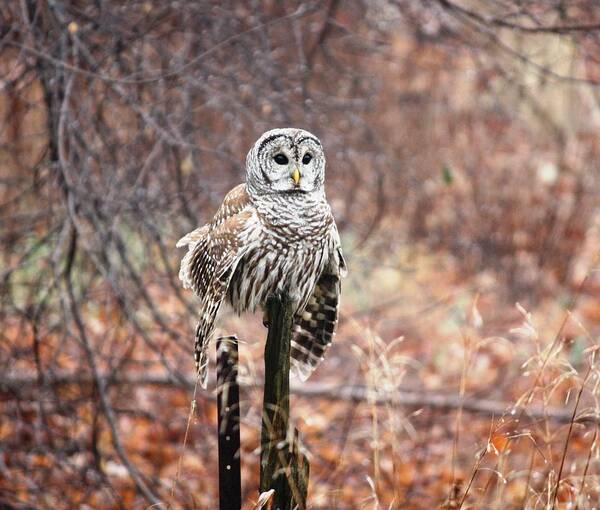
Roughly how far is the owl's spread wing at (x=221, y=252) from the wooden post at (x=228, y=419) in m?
0.22

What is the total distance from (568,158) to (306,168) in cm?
731

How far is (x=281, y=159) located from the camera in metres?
2.92

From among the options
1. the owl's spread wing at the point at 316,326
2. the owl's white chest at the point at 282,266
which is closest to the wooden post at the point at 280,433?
the owl's white chest at the point at 282,266

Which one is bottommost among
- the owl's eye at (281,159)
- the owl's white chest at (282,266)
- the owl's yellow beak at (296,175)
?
the owl's white chest at (282,266)

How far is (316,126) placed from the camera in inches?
214

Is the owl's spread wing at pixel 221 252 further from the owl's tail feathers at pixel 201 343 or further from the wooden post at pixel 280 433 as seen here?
the wooden post at pixel 280 433

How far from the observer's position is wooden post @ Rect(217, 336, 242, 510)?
268 cm

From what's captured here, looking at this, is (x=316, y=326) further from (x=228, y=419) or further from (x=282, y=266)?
(x=228, y=419)

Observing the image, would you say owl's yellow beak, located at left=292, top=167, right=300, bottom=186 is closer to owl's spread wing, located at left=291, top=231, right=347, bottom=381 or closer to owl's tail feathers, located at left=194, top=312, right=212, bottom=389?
owl's spread wing, located at left=291, top=231, right=347, bottom=381

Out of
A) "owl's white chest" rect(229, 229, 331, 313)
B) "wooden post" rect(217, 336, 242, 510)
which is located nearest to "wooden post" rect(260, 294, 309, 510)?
"wooden post" rect(217, 336, 242, 510)

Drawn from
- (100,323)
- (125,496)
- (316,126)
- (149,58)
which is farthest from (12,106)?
(100,323)

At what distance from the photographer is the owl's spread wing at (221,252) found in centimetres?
299

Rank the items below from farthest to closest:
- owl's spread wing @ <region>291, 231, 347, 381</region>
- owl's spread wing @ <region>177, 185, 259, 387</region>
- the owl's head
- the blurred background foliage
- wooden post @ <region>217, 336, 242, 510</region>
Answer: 1. the blurred background foliage
2. owl's spread wing @ <region>291, 231, 347, 381</region>
3. owl's spread wing @ <region>177, 185, 259, 387</region>
4. the owl's head
5. wooden post @ <region>217, 336, 242, 510</region>

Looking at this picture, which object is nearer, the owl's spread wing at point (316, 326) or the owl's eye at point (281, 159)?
the owl's eye at point (281, 159)
